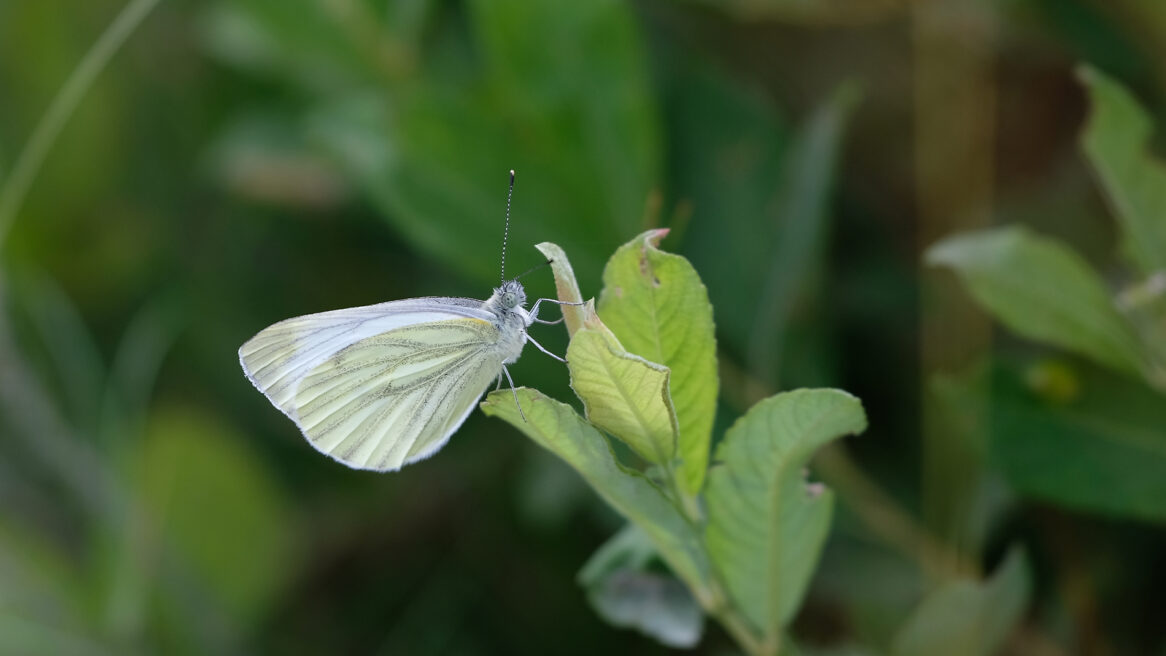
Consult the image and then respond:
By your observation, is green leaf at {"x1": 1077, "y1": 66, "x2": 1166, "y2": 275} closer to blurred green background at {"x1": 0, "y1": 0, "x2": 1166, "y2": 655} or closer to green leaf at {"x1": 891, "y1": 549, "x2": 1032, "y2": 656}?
blurred green background at {"x1": 0, "y1": 0, "x2": 1166, "y2": 655}

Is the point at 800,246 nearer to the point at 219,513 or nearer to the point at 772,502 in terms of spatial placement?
the point at 772,502

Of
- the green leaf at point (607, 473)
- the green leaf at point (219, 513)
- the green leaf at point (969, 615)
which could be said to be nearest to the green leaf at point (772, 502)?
the green leaf at point (607, 473)

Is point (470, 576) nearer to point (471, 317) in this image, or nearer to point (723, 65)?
point (471, 317)

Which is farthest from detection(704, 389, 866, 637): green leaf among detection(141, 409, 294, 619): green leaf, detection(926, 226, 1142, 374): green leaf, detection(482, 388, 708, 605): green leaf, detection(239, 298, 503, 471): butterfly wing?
detection(141, 409, 294, 619): green leaf

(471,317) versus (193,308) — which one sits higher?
(471,317)

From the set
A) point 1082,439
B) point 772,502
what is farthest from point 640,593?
point 1082,439

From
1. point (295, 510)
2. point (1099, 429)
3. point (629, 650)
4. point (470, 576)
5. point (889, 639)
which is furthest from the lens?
point (295, 510)

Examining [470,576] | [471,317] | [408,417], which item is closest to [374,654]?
[470,576]
